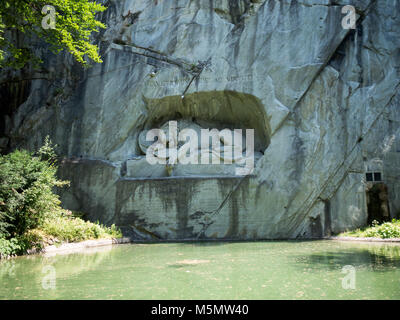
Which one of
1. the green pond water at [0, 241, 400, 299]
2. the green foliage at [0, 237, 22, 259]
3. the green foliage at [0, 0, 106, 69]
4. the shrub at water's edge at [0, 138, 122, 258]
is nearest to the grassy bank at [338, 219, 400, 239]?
the green pond water at [0, 241, 400, 299]

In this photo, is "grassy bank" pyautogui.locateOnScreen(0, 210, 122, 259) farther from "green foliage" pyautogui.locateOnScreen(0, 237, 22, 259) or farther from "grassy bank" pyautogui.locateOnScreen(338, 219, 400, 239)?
"grassy bank" pyautogui.locateOnScreen(338, 219, 400, 239)

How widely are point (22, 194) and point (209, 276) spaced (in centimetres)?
513

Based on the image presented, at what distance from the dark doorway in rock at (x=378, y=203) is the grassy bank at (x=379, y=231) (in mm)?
406

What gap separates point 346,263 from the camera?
19.4 ft

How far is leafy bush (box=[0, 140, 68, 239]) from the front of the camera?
7766mm

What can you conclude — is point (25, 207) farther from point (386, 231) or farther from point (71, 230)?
point (386, 231)

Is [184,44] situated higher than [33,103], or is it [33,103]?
[184,44]

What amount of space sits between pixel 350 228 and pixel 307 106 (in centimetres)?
404

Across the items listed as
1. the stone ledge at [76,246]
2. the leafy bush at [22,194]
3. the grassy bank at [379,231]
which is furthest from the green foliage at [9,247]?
the grassy bank at [379,231]

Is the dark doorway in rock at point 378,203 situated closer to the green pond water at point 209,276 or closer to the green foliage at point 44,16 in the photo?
the green pond water at point 209,276

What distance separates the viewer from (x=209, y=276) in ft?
16.6

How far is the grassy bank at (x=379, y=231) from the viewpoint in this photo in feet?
31.8

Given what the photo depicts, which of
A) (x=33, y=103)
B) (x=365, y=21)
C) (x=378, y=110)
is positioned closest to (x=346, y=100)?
(x=378, y=110)

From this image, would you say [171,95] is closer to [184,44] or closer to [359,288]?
[184,44]
